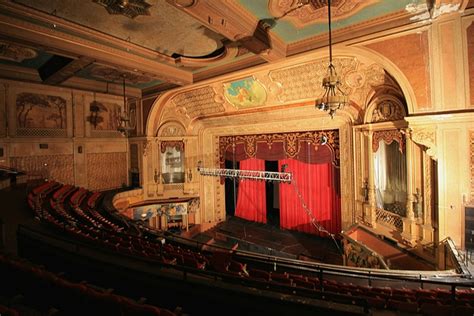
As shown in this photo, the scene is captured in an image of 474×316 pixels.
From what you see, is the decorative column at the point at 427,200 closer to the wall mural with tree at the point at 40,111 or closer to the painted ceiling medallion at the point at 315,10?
the painted ceiling medallion at the point at 315,10

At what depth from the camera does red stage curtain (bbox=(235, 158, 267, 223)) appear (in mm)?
12086

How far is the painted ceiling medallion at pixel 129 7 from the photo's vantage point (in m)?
4.70

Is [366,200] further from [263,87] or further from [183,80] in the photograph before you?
[183,80]

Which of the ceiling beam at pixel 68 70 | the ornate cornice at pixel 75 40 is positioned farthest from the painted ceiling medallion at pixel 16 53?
the ornate cornice at pixel 75 40

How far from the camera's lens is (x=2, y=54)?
7.34 m

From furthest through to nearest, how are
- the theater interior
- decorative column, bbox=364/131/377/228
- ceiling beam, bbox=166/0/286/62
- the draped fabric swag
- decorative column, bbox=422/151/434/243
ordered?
the draped fabric swag
decorative column, bbox=364/131/377/228
decorative column, bbox=422/151/434/243
ceiling beam, bbox=166/0/286/62
the theater interior

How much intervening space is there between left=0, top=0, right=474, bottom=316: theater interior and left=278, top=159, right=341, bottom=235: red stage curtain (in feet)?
0.29

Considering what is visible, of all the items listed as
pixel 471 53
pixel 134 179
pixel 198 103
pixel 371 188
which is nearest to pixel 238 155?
pixel 198 103

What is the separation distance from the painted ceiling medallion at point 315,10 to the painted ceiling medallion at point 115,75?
5.87 m

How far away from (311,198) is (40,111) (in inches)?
478

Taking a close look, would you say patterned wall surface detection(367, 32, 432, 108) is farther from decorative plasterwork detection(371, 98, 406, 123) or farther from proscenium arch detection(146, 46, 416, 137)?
decorative plasterwork detection(371, 98, 406, 123)

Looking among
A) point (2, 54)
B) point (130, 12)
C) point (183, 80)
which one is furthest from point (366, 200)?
point (2, 54)

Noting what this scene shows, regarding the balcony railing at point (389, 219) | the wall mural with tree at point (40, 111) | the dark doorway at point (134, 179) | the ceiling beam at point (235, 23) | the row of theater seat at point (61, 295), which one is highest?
the ceiling beam at point (235, 23)

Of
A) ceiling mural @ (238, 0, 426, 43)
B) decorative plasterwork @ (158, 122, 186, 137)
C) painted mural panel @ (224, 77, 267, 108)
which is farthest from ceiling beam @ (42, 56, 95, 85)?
ceiling mural @ (238, 0, 426, 43)
